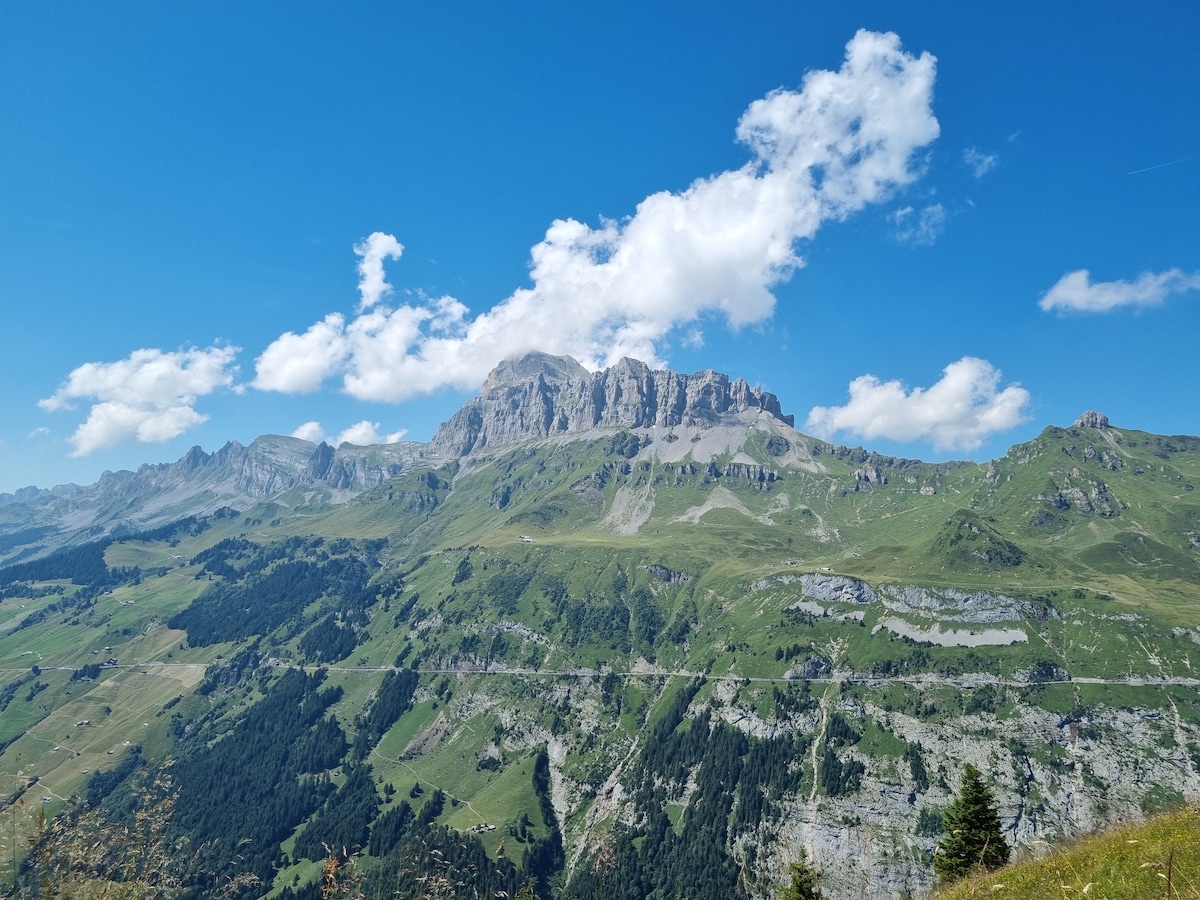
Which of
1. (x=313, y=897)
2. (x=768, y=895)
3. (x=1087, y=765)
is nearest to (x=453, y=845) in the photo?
(x=313, y=897)

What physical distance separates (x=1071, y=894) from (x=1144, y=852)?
4922 mm

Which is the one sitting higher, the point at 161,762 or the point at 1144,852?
the point at 1144,852

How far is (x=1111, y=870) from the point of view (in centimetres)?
1655

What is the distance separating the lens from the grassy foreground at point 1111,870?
15078 mm

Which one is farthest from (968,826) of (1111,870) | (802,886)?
(1111,870)

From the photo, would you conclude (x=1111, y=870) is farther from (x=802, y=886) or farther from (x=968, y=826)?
(x=968, y=826)

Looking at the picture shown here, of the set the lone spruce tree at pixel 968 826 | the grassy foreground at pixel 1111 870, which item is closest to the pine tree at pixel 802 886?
the lone spruce tree at pixel 968 826

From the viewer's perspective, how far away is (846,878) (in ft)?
614

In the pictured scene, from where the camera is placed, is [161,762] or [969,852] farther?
[969,852]

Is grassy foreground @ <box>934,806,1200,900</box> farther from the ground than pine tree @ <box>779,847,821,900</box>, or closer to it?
farther from the ground

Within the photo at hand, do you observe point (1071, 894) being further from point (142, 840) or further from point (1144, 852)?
point (142, 840)

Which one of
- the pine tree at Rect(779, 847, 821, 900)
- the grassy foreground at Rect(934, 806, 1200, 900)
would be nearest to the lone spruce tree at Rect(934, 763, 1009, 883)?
the pine tree at Rect(779, 847, 821, 900)

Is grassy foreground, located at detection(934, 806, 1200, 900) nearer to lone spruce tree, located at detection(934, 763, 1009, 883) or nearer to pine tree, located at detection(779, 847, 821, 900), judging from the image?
pine tree, located at detection(779, 847, 821, 900)

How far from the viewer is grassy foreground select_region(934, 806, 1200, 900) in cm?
1508
